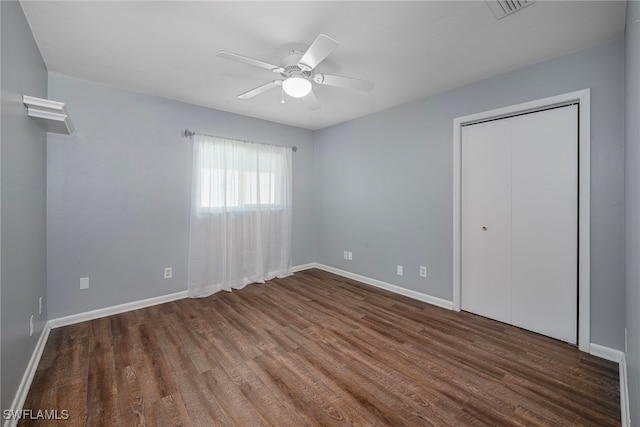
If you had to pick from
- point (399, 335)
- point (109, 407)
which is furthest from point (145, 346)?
point (399, 335)

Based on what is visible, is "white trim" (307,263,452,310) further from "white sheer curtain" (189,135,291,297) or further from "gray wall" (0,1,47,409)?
"gray wall" (0,1,47,409)

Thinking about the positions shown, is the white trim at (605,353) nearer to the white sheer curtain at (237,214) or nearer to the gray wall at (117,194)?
the white sheer curtain at (237,214)

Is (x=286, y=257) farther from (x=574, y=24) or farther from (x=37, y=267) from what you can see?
(x=574, y=24)

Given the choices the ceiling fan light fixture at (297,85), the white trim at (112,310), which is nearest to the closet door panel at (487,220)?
the ceiling fan light fixture at (297,85)

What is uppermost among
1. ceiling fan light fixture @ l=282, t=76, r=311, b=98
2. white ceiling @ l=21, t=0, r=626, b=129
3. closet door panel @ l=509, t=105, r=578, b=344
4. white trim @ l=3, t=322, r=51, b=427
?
white ceiling @ l=21, t=0, r=626, b=129

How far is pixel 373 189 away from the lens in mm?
3949

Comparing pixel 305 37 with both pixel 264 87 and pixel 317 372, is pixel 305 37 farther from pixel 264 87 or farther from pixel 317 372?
pixel 317 372

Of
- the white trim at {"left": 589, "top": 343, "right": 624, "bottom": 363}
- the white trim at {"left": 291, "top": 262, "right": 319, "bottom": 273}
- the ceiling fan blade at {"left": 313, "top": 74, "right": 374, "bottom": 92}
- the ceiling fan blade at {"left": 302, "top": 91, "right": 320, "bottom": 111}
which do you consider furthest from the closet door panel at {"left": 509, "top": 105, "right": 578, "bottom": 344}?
the white trim at {"left": 291, "top": 262, "right": 319, "bottom": 273}

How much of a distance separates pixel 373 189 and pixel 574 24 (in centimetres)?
247

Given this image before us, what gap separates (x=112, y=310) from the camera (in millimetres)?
2990

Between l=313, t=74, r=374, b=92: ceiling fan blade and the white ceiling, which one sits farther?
l=313, t=74, r=374, b=92: ceiling fan blade

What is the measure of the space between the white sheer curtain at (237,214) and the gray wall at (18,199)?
1.48 metres

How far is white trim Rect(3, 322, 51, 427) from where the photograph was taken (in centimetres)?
154

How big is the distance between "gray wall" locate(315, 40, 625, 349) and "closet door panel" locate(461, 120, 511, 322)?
18 cm
